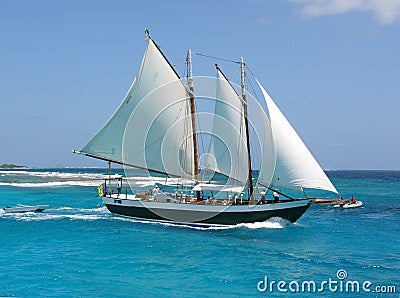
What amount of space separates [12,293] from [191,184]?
20.4 meters

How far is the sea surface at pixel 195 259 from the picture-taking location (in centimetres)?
1844

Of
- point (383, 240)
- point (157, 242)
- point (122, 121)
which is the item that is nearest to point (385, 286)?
point (383, 240)

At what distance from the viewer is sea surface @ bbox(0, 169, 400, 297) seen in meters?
18.4

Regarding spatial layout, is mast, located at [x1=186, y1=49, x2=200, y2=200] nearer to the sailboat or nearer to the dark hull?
the sailboat

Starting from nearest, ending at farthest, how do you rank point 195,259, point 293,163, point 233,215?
1. point 195,259
2. point 293,163
3. point 233,215

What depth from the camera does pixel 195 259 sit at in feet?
76.3

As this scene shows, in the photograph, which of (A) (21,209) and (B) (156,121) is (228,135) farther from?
(A) (21,209)

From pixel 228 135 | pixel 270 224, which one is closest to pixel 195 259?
pixel 270 224

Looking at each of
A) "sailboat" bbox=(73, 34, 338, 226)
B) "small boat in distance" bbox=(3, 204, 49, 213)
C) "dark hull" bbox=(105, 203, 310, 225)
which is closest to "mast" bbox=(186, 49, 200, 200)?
"sailboat" bbox=(73, 34, 338, 226)

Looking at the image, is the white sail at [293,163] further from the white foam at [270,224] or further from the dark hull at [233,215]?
the white foam at [270,224]

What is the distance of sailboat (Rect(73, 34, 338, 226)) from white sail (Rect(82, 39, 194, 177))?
3.3 inches

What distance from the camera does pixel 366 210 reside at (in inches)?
1852

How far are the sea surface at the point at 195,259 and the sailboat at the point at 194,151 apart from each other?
1.39 m

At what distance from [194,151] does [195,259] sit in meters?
14.0
